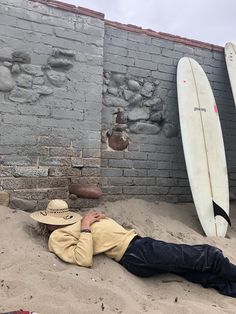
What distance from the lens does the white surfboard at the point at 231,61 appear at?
494 centimetres

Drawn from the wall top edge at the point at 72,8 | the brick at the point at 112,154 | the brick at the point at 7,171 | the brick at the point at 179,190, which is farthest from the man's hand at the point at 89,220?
the wall top edge at the point at 72,8

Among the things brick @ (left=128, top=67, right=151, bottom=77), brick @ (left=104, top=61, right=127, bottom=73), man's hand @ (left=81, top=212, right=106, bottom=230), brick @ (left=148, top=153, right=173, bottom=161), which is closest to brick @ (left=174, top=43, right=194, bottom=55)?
brick @ (left=128, top=67, right=151, bottom=77)

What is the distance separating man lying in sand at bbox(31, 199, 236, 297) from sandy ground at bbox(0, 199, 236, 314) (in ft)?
0.19

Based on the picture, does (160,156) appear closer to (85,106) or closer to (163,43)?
(85,106)

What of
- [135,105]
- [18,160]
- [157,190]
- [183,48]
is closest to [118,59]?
[135,105]

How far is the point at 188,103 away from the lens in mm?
4707

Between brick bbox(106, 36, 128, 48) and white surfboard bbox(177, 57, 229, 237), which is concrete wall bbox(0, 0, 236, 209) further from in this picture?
white surfboard bbox(177, 57, 229, 237)

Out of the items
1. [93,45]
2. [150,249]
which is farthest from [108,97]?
[150,249]

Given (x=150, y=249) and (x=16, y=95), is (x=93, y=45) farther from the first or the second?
(x=150, y=249)

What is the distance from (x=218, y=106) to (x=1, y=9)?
2.75 m

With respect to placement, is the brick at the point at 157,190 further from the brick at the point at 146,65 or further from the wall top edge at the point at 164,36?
the wall top edge at the point at 164,36

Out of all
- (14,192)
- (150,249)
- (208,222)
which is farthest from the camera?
(208,222)

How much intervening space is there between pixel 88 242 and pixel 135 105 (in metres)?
2.14

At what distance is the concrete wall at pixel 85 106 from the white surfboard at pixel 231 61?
1.03 ft
